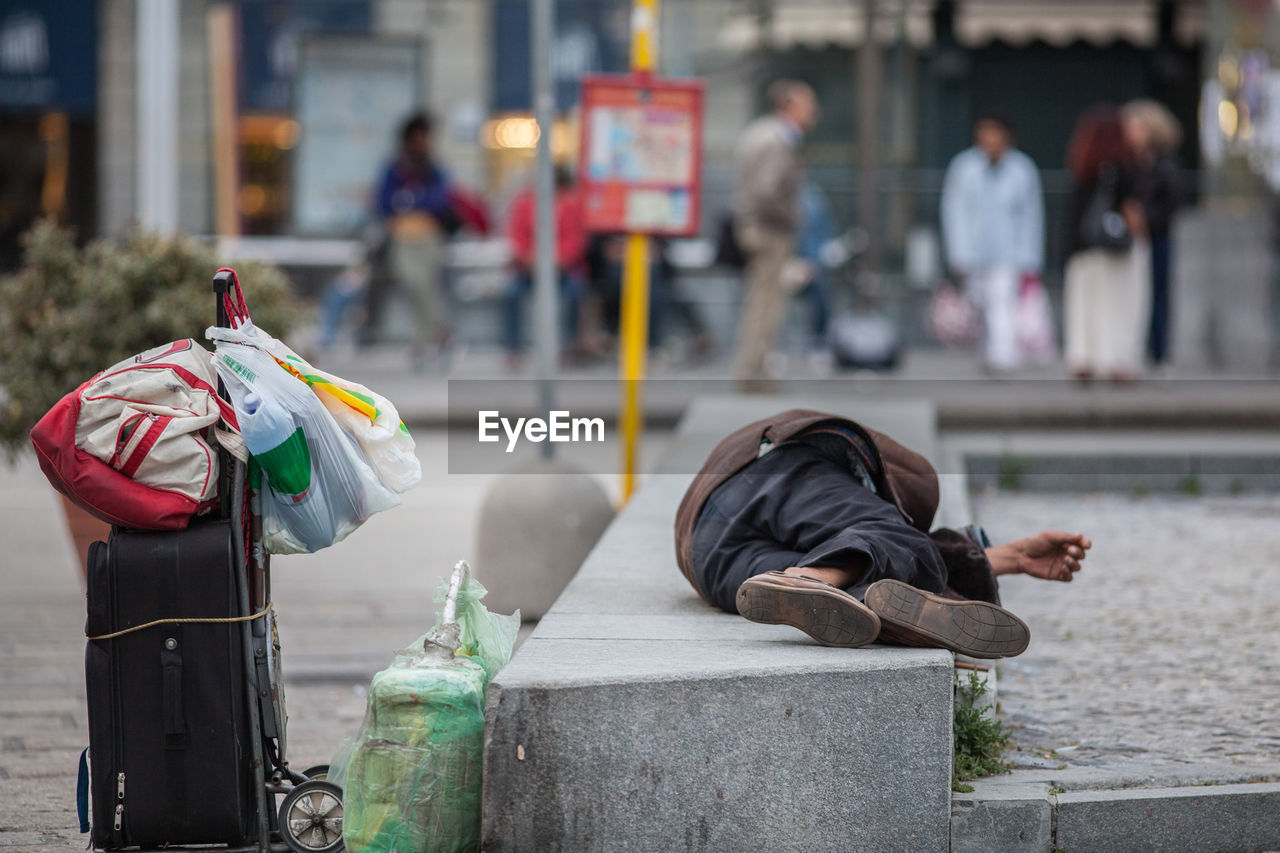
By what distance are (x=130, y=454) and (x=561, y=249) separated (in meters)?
10.8

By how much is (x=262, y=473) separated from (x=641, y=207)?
3846 millimetres

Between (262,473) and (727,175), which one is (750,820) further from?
(727,175)

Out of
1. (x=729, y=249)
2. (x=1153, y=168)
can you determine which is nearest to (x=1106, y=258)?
(x=1153, y=168)

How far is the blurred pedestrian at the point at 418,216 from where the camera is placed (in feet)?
46.7

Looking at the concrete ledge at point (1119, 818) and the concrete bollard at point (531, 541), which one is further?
→ the concrete bollard at point (531, 541)

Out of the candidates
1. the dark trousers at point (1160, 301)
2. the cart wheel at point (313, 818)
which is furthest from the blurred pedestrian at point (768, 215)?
the cart wheel at point (313, 818)

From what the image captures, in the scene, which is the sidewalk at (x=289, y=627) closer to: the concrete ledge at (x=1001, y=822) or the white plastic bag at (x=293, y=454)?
the white plastic bag at (x=293, y=454)

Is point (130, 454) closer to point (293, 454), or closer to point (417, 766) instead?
point (293, 454)

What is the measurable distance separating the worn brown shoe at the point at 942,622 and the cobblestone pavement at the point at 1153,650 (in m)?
0.38

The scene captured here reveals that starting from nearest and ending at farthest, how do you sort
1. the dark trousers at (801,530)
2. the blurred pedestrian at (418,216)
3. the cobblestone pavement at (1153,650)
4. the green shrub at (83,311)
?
the dark trousers at (801,530)
the cobblestone pavement at (1153,650)
the green shrub at (83,311)
the blurred pedestrian at (418,216)

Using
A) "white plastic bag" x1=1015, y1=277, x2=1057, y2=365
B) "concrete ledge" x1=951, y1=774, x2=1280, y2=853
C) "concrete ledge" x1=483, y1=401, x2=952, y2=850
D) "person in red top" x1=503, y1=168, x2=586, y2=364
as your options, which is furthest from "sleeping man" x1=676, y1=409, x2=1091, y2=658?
"white plastic bag" x1=1015, y1=277, x2=1057, y2=365

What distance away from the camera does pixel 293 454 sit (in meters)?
3.61

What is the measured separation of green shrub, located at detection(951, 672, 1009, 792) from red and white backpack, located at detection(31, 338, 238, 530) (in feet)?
5.54

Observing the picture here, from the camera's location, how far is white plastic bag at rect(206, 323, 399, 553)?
11.8 ft
